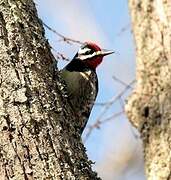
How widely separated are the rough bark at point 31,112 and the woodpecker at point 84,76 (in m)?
0.81

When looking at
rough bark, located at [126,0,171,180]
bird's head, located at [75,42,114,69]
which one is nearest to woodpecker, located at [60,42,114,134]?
bird's head, located at [75,42,114,69]

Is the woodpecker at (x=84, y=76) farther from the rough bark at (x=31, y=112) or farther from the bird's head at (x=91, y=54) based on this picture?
the rough bark at (x=31, y=112)

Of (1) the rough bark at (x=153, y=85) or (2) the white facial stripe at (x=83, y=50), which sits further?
(1) the rough bark at (x=153, y=85)

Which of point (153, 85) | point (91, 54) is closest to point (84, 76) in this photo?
point (91, 54)

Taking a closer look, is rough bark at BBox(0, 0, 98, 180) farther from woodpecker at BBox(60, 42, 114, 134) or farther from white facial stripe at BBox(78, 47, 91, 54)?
white facial stripe at BBox(78, 47, 91, 54)

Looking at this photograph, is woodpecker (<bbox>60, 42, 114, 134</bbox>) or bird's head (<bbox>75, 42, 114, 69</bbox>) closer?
woodpecker (<bbox>60, 42, 114, 134</bbox>)

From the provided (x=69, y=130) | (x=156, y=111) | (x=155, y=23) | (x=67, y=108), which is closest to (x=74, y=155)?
(x=69, y=130)

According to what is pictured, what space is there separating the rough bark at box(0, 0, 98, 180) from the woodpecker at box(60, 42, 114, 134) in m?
0.81

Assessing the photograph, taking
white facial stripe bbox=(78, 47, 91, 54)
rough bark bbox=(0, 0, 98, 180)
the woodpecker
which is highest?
white facial stripe bbox=(78, 47, 91, 54)

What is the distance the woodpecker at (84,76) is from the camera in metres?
3.14

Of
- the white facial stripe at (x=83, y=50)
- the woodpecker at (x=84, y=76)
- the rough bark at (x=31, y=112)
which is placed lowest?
the rough bark at (x=31, y=112)

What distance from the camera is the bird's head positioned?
351cm

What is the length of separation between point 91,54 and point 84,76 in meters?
0.19

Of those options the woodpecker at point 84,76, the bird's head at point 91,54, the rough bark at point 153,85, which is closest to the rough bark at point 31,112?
the woodpecker at point 84,76
